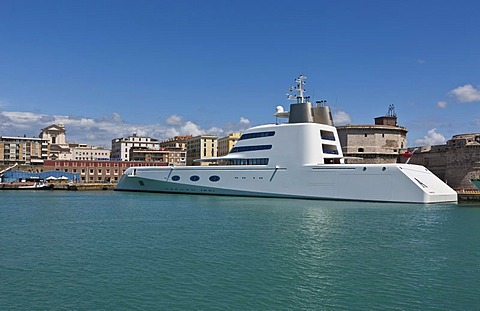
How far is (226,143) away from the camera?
319 ft

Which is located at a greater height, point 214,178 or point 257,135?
point 257,135

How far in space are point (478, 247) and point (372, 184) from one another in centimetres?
1448

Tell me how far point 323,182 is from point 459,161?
15780 millimetres

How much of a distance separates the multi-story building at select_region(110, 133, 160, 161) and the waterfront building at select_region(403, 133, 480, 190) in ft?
250

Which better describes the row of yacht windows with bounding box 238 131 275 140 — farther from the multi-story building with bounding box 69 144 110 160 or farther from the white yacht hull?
the multi-story building with bounding box 69 144 110 160

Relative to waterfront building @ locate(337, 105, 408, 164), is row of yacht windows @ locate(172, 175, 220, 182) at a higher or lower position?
lower

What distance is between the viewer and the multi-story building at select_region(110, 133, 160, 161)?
4173 inches

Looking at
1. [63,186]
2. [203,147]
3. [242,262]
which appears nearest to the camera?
[242,262]

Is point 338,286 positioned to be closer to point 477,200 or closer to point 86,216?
point 86,216

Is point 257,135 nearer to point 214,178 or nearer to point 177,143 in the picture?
point 214,178

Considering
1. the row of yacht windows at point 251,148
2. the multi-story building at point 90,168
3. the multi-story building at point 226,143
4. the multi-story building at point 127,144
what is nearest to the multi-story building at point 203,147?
the multi-story building at point 226,143

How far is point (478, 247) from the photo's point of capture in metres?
15.2

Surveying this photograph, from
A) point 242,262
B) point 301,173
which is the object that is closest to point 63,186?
point 301,173

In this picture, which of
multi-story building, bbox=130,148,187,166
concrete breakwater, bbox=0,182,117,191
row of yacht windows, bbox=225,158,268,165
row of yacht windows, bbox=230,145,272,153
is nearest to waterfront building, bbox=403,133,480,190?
row of yacht windows, bbox=230,145,272,153
